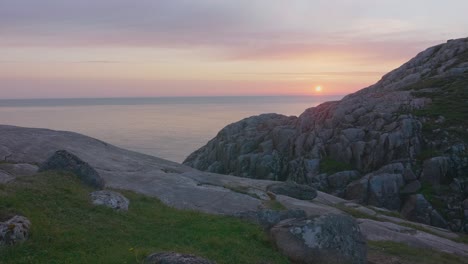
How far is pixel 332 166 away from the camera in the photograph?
202 feet

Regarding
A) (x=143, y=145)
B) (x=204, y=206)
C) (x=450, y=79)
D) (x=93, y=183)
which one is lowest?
(x=143, y=145)

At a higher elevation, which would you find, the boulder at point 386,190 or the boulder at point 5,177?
the boulder at point 5,177

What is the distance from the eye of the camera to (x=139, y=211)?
2373cm

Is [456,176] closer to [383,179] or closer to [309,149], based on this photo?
[383,179]

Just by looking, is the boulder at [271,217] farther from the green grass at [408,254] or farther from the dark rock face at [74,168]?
the dark rock face at [74,168]

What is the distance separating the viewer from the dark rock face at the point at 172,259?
1481cm

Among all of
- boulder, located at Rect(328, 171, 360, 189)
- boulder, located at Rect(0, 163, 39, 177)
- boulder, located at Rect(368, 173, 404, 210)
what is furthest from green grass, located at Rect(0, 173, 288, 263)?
boulder, located at Rect(328, 171, 360, 189)

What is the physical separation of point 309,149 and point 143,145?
6681 centimetres

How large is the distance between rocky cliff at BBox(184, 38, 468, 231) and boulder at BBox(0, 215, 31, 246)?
138 feet

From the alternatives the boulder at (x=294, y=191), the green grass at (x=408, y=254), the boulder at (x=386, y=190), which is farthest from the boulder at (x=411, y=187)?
the green grass at (x=408, y=254)

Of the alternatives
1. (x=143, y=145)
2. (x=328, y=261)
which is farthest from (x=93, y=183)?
(x=143, y=145)

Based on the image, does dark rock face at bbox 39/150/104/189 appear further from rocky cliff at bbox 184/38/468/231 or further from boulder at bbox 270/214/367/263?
rocky cliff at bbox 184/38/468/231

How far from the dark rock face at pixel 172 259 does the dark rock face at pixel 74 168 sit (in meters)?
12.8

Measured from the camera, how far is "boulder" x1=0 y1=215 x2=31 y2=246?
1573 centimetres
